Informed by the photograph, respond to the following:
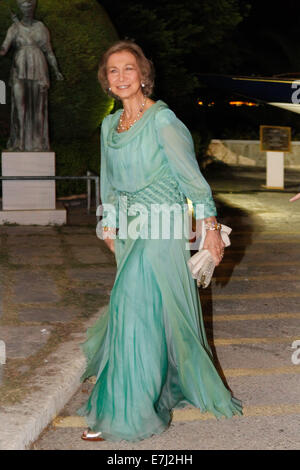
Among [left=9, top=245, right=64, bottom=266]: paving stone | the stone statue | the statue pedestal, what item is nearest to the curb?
[left=9, top=245, right=64, bottom=266]: paving stone

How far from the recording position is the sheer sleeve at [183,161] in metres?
3.60

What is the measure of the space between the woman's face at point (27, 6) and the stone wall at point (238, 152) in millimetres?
13039

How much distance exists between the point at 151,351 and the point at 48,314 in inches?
90.6

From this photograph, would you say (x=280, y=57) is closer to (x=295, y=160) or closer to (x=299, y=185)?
(x=295, y=160)

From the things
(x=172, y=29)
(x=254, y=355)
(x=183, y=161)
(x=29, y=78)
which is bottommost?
(x=254, y=355)

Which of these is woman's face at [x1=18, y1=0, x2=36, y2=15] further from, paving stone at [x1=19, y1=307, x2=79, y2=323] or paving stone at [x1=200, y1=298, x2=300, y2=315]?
paving stone at [x1=19, y1=307, x2=79, y2=323]

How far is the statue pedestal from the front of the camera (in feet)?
35.9

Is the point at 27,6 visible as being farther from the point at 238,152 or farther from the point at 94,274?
the point at 238,152

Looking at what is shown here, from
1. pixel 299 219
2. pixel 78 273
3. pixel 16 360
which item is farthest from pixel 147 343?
pixel 299 219

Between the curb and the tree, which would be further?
the tree

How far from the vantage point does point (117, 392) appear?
3623 millimetres

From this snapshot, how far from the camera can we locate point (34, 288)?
22.2 ft

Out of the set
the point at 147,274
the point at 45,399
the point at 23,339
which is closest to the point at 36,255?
the point at 23,339

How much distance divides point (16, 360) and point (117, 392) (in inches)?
50.6
